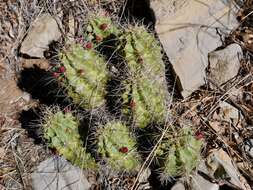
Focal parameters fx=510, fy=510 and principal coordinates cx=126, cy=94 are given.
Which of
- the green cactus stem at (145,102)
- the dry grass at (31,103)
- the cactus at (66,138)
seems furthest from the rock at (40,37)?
the green cactus stem at (145,102)

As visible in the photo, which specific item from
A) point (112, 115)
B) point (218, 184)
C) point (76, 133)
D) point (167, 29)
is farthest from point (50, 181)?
point (167, 29)

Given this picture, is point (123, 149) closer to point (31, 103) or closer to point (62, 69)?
point (62, 69)

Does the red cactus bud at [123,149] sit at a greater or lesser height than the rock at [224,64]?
lesser

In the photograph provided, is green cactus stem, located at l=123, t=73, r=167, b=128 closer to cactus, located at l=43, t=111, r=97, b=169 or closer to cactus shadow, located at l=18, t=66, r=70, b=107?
cactus, located at l=43, t=111, r=97, b=169

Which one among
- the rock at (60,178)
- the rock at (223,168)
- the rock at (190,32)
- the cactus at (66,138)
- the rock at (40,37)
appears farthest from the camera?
the rock at (40,37)

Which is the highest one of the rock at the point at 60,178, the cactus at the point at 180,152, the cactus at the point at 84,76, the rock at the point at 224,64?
the cactus at the point at 84,76

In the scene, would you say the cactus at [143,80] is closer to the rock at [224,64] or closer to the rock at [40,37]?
the rock at [224,64]
